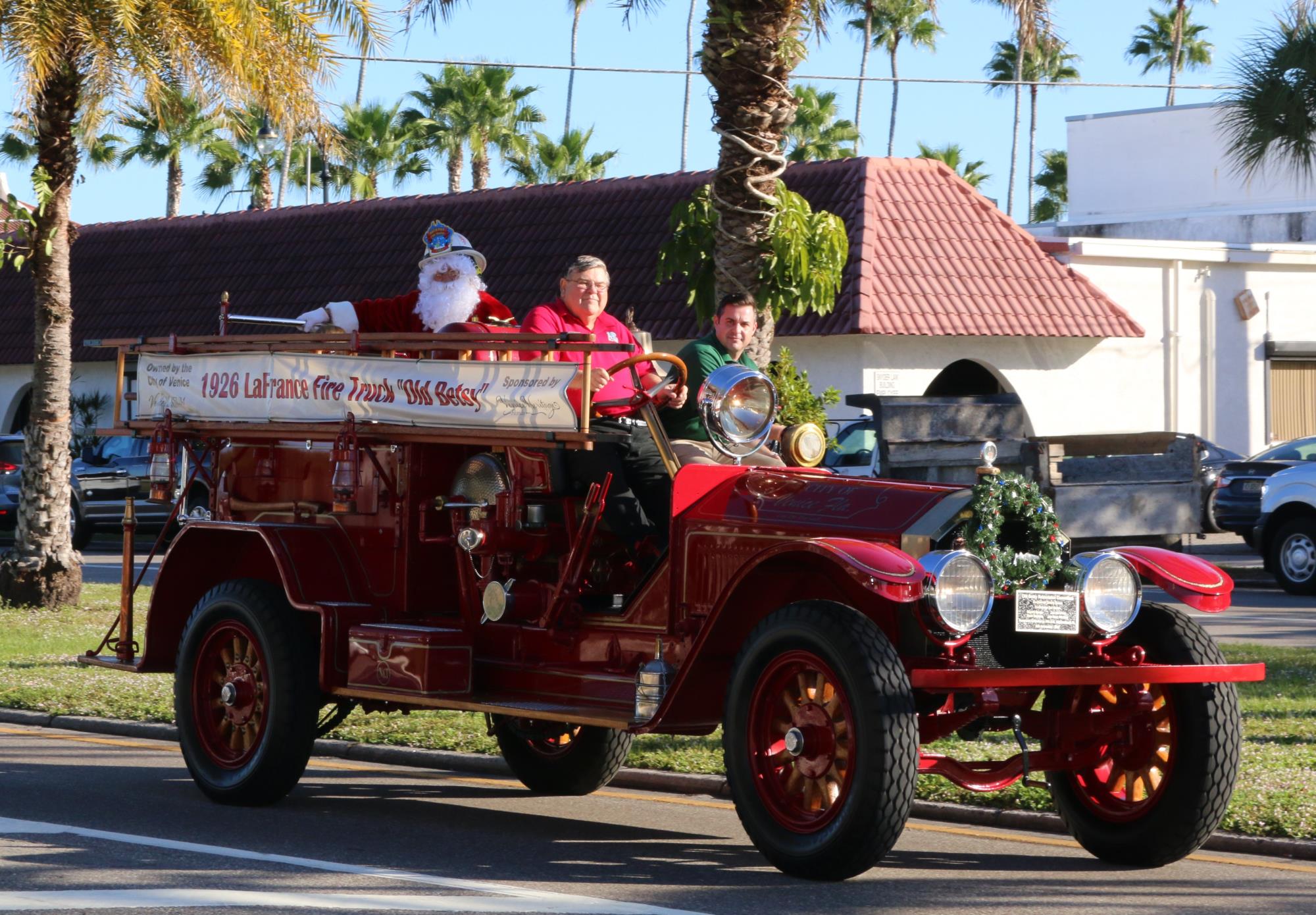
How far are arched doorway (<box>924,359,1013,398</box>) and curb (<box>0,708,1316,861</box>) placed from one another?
2088cm

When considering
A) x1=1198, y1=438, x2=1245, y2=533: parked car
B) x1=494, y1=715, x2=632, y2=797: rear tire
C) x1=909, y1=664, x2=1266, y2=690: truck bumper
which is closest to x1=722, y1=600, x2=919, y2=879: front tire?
x1=909, y1=664, x2=1266, y2=690: truck bumper

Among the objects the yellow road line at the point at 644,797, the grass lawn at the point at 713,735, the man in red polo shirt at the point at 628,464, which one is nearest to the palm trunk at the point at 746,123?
the grass lawn at the point at 713,735

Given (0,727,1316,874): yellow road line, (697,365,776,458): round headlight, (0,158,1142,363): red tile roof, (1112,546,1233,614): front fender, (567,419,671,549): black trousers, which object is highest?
(0,158,1142,363): red tile roof

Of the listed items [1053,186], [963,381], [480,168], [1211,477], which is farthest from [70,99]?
[1053,186]

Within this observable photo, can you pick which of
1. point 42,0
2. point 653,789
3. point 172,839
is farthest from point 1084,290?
point 172,839

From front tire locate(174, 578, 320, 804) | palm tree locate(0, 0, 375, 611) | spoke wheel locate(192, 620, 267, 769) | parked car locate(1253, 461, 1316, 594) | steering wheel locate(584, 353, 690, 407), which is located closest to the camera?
steering wheel locate(584, 353, 690, 407)

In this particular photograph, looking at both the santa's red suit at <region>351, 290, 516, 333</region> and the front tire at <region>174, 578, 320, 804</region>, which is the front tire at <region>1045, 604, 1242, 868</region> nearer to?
the front tire at <region>174, 578, 320, 804</region>

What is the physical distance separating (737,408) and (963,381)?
24467 millimetres

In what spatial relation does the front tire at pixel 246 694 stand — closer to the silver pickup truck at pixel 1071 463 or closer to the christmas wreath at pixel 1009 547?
the christmas wreath at pixel 1009 547

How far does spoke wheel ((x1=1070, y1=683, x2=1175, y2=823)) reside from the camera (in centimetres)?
750

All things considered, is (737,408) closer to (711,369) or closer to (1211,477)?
(711,369)

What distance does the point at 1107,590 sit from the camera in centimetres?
730

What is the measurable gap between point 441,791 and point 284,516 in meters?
1.56

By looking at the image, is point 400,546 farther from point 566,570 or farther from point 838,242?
point 838,242
